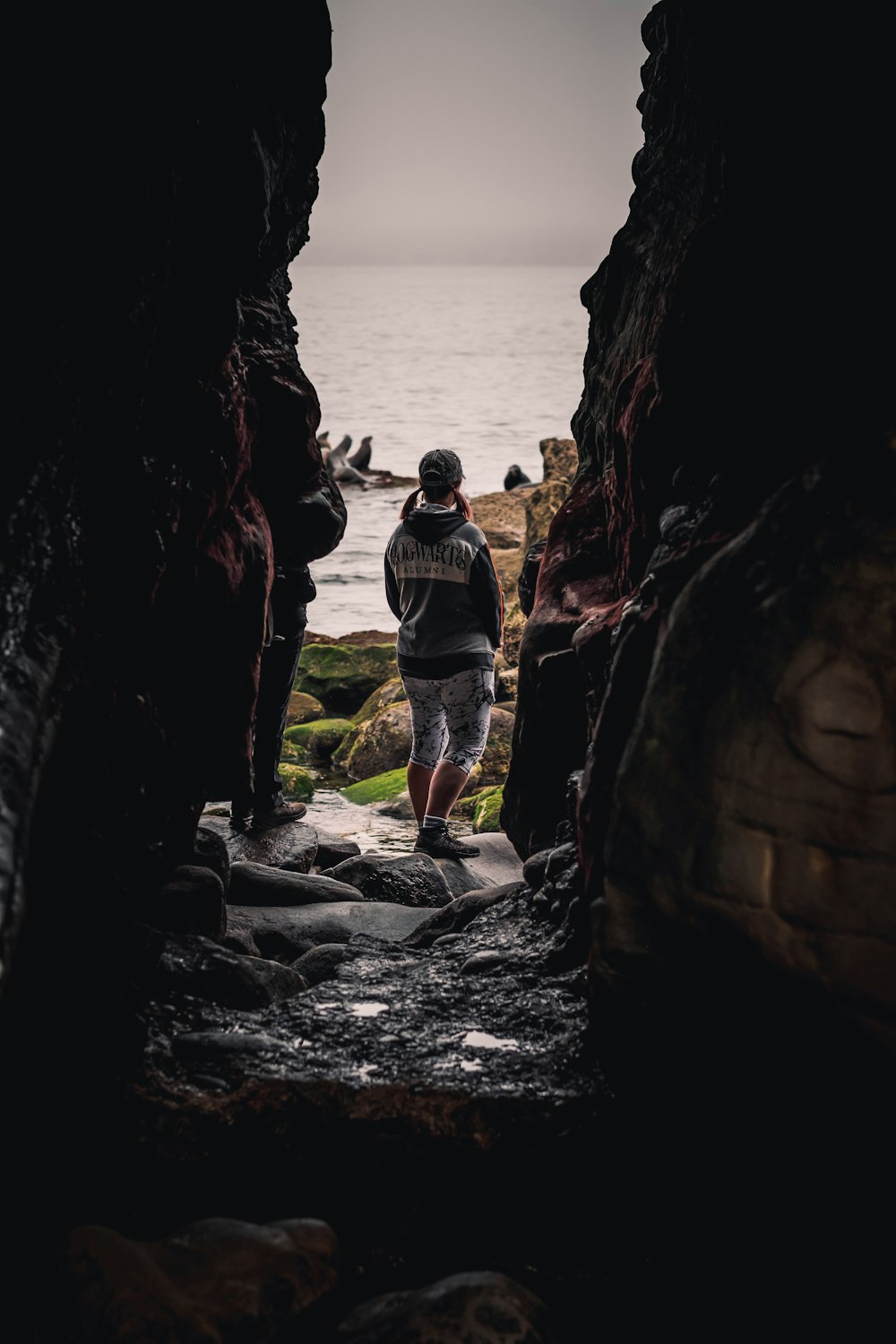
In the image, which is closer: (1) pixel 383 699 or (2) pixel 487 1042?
(2) pixel 487 1042

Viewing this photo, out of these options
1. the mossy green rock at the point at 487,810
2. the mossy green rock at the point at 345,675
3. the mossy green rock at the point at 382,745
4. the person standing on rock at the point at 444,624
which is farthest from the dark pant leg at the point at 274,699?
the mossy green rock at the point at 345,675

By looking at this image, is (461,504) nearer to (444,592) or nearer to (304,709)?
(444,592)

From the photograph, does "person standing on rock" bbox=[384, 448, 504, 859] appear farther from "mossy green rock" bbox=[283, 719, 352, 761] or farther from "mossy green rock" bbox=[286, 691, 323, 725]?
"mossy green rock" bbox=[286, 691, 323, 725]

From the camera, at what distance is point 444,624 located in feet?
19.1

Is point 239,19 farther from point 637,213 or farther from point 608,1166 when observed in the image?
point 608,1166

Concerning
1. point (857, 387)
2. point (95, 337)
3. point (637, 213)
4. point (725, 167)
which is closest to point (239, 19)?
point (95, 337)

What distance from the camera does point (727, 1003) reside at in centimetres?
227

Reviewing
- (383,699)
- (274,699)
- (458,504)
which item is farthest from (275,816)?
(383,699)

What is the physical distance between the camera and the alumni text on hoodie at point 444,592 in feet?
18.8

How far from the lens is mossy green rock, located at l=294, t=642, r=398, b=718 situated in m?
12.3

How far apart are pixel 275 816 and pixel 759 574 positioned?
489 cm

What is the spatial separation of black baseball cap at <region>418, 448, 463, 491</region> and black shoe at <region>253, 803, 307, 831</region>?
2.27 meters

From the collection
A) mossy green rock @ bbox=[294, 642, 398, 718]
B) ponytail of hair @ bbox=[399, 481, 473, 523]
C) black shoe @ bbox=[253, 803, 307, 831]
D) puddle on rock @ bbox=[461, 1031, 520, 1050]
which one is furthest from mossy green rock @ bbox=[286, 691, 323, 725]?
puddle on rock @ bbox=[461, 1031, 520, 1050]

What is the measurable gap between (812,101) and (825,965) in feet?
7.17
